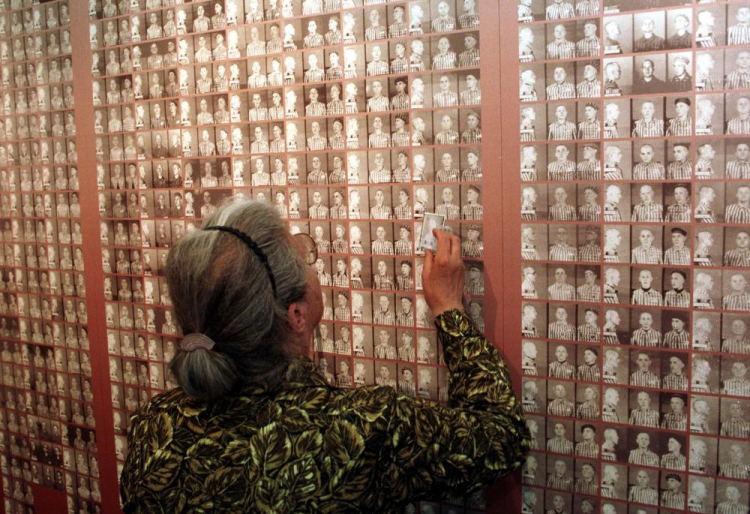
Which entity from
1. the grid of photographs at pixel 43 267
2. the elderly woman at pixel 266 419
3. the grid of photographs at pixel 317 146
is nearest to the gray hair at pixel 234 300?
the elderly woman at pixel 266 419

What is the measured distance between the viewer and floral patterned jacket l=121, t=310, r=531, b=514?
1155 millimetres

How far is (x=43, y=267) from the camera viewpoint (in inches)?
92.2

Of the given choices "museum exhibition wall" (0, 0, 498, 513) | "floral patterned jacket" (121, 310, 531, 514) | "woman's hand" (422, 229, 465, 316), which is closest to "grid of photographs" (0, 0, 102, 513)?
"museum exhibition wall" (0, 0, 498, 513)

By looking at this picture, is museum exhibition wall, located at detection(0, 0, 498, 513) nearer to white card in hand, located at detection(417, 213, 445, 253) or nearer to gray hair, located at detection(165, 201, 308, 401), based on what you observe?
white card in hand, located at detection(417, 213, 445, 253)

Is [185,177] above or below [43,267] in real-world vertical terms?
above

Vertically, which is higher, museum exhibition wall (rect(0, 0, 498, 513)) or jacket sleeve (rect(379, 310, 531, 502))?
museum exhibition wall (rect(0, 0, 498, 513))

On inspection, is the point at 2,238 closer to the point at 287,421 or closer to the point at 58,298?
the point at 58,298

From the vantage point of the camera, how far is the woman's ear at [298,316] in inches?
48.2

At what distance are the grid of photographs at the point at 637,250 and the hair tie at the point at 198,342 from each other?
2.53 ft

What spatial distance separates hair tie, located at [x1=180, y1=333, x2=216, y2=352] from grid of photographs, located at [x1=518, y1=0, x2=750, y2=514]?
30.4 inches

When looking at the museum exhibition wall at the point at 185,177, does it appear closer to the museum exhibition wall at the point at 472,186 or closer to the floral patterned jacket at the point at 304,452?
the museum exhibition wall at the point at 472,186

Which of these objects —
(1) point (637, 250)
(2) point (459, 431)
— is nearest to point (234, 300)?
(2) point (459, 431)

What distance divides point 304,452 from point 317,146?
89cm

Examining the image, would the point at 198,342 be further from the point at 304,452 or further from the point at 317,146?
the point at 317,146
